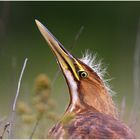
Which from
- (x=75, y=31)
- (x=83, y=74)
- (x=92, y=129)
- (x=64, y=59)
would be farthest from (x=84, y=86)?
(x=75, y=31)

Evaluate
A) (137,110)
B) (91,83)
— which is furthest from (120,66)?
(91,83)

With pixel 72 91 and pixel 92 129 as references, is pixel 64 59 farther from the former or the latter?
pixel 92 129

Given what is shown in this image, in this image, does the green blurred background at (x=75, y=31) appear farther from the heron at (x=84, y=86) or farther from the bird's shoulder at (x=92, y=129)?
the bird's shoulder at (x=92, y=129)

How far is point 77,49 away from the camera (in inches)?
455

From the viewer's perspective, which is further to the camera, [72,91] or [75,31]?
[75,31]

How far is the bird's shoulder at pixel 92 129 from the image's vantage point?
13.0ft

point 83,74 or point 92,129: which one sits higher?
point 83,74

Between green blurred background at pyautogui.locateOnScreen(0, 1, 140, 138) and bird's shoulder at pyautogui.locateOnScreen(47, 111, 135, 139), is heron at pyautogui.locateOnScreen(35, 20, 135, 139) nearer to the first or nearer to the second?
bird's shoulder at pyautogui.locateOnScreen(47, 111, 135, 139)

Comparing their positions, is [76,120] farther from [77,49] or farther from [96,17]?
[96,17]

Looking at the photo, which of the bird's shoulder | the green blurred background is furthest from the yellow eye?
the green blurred background

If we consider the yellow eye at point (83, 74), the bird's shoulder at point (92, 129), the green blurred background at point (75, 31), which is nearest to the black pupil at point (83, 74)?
the yellow eye at point (83, 74)

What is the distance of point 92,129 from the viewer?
13.2ft

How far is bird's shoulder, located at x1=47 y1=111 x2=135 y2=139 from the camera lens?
156 inches

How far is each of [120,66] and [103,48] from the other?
6.45 ft
